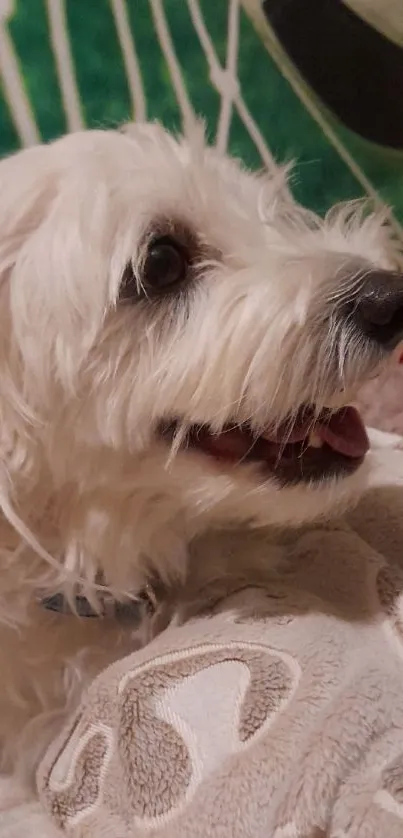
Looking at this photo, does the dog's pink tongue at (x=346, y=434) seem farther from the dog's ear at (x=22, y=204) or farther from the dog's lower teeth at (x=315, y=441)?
the dog's ear at (x=22, y=204)

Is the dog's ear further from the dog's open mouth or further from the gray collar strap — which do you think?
the gray collar strap

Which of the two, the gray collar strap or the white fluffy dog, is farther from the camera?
the gray collar strap

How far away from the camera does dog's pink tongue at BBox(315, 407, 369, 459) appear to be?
85cm

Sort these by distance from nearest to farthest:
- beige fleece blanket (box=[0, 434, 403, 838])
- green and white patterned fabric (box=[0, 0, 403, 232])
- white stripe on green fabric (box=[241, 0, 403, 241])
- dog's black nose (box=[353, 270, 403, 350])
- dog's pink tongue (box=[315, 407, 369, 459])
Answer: beige fleece blanket (box=[0, 434, 403, 838]) → dog's black nose (box=[353, 270, 403, 350]) → dog's pink tongue (box=[315, 407, 369, 459]) → green and white patterned fabric (box=[0, 0, 403, 232]) → white stripe on green fabric (box=[241, 0, 403, 241])

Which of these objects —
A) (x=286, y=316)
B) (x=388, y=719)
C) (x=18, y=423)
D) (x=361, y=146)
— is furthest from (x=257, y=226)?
(x=361, y=146)

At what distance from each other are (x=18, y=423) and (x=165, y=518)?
0.57 feet

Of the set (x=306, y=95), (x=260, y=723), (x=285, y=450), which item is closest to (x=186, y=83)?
(x=306, y=95)

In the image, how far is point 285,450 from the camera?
0.83 meters

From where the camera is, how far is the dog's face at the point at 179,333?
2.48ft

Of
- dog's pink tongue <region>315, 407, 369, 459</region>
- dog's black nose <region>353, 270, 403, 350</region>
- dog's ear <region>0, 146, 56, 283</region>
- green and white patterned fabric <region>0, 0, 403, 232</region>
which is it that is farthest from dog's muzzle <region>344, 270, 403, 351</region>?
green and white patterned fabric <region>0, 0, 403, 232</region>

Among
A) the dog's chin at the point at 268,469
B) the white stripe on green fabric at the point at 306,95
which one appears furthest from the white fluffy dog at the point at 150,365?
the white stripe on green fabric at the point at 306,95

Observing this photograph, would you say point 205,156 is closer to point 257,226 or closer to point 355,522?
point 257,226

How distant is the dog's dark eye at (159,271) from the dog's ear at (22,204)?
3.9 inches

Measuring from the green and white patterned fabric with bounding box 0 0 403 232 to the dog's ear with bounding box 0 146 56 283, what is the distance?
420 mm
